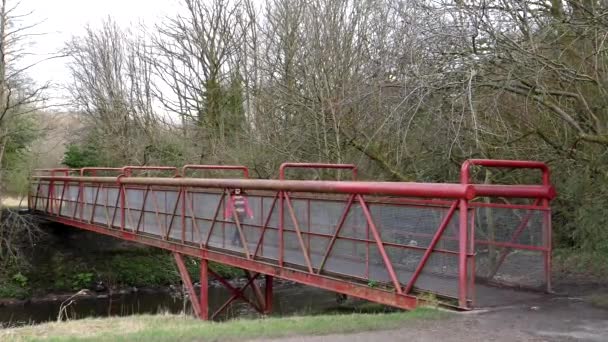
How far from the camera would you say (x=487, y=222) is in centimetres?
910

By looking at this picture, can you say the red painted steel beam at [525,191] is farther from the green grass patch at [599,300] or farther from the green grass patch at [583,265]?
the green grass patch at [583,265]

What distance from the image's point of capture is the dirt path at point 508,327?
596 centimetres

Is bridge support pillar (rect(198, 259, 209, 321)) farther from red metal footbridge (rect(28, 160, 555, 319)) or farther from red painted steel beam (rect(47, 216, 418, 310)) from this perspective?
red painted steel beam (rect(47, 216, 418, 310))

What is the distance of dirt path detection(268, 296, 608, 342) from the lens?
5965 millimetres

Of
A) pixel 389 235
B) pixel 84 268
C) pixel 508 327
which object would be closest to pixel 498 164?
pixel 389 235

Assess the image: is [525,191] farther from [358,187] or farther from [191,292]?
[191,292]

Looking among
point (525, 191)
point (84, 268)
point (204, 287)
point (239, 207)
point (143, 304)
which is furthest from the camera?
point (84, 268)

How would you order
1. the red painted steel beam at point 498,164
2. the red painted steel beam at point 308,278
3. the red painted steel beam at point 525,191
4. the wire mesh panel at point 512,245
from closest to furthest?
the red painted steel beam at point 498,164 < the red painted steel beam at point 525,191 < the red painted steel beam at point 308,278 < the wire mesh panel at point 512,245

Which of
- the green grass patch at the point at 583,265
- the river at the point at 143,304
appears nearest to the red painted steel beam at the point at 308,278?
the green grass patch at the point at 583,265

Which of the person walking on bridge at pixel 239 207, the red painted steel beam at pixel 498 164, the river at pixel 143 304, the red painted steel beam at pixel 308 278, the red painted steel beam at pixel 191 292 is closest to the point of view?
the red painted steel beam at pixel 498 164

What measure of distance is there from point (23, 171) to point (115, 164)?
5.63 meters

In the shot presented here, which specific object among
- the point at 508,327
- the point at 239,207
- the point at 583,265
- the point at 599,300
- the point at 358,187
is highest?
the point at 358,187

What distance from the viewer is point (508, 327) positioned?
6.30 metres

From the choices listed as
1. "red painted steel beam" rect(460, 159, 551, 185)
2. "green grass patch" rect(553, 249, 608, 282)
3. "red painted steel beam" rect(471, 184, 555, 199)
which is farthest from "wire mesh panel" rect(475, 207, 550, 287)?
"green grass patch" rect(553, 249, 608, 282)
